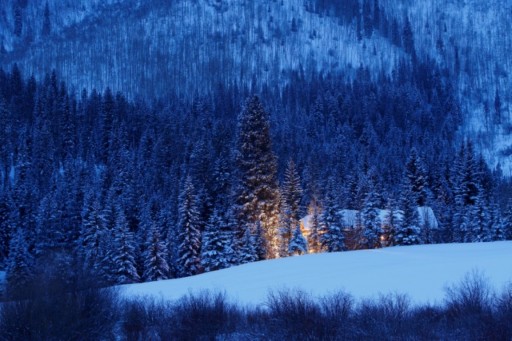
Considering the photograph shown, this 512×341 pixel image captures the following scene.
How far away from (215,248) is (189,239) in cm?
323

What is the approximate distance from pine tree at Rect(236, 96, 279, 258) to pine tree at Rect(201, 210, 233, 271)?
1790 mm

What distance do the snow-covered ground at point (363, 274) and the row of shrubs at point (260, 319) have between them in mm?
1853

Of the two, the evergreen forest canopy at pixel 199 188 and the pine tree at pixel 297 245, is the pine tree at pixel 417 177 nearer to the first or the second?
the evergreen forest canopy at pixel 199 188

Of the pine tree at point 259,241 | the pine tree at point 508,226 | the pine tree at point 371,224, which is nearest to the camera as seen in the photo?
the pine tree at point 259,241

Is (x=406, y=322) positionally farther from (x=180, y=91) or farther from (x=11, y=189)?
(x=180, y=91)

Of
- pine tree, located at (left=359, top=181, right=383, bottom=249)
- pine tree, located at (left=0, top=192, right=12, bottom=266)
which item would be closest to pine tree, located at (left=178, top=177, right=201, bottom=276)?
pine tree, located at (left=359, top=181, right=383, bottom=249)

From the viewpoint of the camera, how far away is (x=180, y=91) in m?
196

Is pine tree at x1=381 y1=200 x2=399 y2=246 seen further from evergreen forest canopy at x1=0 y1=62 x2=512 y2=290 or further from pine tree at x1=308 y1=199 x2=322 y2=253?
pine tree at x1=308 y1=199 x2=322 y2=253

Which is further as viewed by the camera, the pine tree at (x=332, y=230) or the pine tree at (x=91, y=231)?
the pine tree at (x=91, y=231)

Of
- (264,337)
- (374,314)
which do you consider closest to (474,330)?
(374,314)

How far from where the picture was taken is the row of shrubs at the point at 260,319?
36.0 feet

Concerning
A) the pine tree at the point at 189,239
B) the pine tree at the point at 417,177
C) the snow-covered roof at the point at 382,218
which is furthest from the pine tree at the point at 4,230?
the pine tree at the point at 417,177

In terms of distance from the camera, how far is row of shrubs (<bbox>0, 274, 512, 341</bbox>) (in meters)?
11.0

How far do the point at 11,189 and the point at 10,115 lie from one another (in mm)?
27263
